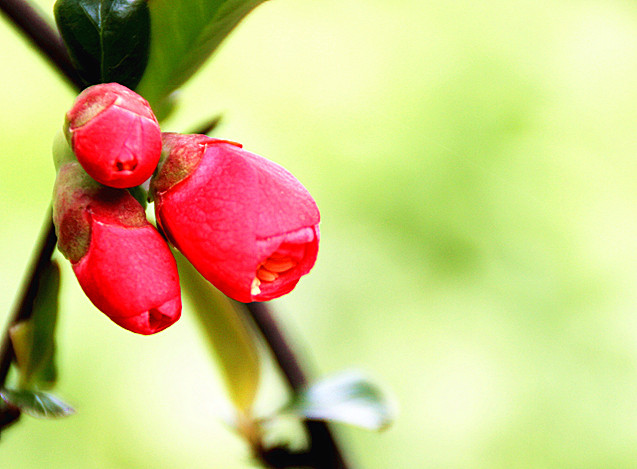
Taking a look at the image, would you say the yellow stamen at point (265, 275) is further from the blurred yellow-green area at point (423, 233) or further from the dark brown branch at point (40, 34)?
the blurred yellow-green area at point (423, 233)

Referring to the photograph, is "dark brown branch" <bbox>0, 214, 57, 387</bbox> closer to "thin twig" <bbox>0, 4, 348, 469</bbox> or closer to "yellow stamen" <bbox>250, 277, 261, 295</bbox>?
"thin twig" <bbox>0, 4, 348, 469</bbox>

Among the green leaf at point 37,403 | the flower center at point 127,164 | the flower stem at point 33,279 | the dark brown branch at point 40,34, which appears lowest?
the green leaf at point 37,403

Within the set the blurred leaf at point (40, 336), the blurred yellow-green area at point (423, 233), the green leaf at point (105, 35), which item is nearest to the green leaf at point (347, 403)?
the blurred leaf at point (40, 336)

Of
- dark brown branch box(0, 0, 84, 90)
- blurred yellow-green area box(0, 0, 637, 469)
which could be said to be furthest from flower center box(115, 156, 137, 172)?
blurred yellow-green area box(0, 0, 637, 469)

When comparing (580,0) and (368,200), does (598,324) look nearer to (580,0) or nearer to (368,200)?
(368,200)

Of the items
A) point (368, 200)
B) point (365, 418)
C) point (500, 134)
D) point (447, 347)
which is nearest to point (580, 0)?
point (500, 134)

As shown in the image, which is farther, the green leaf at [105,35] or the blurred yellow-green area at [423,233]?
the blurred yellow-green area at [423,233]
